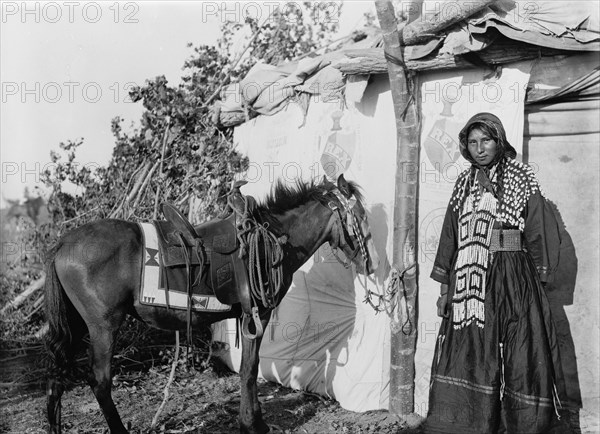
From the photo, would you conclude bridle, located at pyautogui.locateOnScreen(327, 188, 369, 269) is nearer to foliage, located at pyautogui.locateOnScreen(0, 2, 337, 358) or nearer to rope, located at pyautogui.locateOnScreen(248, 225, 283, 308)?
rope, located at pyautogui.locateOnScreen(248, 225, 283, 308)

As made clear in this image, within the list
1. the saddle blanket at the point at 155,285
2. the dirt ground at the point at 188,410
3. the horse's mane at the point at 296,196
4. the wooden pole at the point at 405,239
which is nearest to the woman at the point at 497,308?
the wooden pole at the point at 405,239

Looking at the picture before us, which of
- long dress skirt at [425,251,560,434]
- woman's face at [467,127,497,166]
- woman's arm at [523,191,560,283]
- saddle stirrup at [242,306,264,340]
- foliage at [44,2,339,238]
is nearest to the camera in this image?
long dress skirt at [425,251,560,434]

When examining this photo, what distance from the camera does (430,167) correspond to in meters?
5.00

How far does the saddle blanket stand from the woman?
1782 millimetres

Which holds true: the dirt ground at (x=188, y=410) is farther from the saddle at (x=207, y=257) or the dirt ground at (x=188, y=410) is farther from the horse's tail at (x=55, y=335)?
the saddle at (x=207, y=257)

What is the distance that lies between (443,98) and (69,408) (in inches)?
168

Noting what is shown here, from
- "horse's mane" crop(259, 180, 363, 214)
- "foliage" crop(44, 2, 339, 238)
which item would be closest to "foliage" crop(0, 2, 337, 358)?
"foliage" crop(44, 2, 339, 238)

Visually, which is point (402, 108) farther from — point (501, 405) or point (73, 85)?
point (73, 85)

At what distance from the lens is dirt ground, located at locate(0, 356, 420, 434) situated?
16.2 ft

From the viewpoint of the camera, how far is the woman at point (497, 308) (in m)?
3.77

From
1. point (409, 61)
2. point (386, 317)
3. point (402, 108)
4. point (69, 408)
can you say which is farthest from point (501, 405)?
point (69, 408)

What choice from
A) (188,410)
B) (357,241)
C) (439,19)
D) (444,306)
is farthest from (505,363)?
(188,410)

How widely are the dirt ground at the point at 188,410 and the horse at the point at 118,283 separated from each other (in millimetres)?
652

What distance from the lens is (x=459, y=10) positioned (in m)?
4.42
